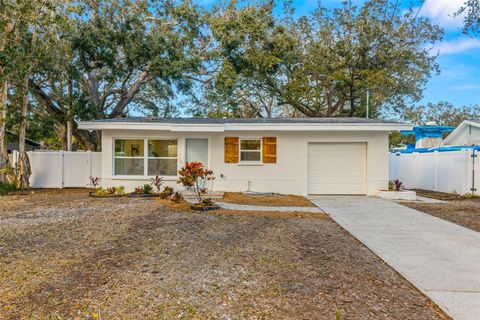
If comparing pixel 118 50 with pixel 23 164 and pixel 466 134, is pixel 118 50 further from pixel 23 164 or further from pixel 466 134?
pixel 466 134

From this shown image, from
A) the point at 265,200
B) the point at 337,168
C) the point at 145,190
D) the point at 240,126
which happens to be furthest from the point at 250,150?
the point at 145,190

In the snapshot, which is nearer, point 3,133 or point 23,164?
point 3,133

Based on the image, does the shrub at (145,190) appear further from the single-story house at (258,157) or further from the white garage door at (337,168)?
the white garage door at (337,168)

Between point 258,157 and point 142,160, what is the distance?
4236 mm

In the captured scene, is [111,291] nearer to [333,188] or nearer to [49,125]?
[333,188]

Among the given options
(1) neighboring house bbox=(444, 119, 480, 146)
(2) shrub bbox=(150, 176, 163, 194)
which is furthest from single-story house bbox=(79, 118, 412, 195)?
(1) neighboring house bbox=(444, 119, 480, 146)

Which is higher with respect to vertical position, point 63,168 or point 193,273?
point 63,168

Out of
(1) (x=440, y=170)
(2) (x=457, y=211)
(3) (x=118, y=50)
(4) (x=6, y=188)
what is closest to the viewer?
(2) (x=457, y=211)

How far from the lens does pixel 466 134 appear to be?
71.9 feet

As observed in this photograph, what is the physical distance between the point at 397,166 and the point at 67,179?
15.2m

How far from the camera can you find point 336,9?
20922 mm

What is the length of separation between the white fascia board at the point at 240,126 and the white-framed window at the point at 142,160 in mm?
716

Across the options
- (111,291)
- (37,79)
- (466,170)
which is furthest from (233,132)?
(37,79)

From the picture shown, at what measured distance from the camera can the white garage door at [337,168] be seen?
41.4 feet
